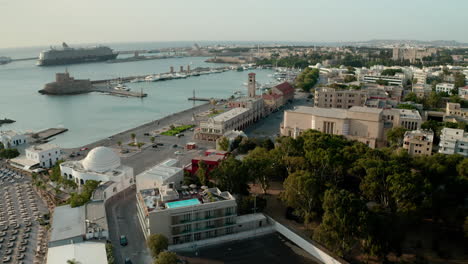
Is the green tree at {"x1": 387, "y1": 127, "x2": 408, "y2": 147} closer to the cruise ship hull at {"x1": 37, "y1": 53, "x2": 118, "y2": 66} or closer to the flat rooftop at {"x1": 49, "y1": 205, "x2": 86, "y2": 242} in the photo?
the flat rooftop at {"x1": 49, "y1": 205, "x2": 86, "y2": 242}

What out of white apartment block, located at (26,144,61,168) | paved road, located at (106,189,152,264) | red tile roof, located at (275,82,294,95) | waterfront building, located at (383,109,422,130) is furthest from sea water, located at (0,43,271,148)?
waterfront building, located at (383,109,422,130)

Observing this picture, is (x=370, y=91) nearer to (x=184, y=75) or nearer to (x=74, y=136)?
(x=74, y=136)

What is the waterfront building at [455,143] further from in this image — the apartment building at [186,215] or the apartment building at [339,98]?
the apartment building at [339,98]

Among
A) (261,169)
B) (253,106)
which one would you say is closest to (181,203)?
(261,169)

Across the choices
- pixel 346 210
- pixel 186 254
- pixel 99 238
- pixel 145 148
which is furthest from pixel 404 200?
pixel 145 148

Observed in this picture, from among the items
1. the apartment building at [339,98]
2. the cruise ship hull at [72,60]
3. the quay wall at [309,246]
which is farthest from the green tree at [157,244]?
the cruise ship hull at [72,60]

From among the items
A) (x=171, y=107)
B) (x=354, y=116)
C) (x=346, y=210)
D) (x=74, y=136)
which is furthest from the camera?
(x=171, y=107)
